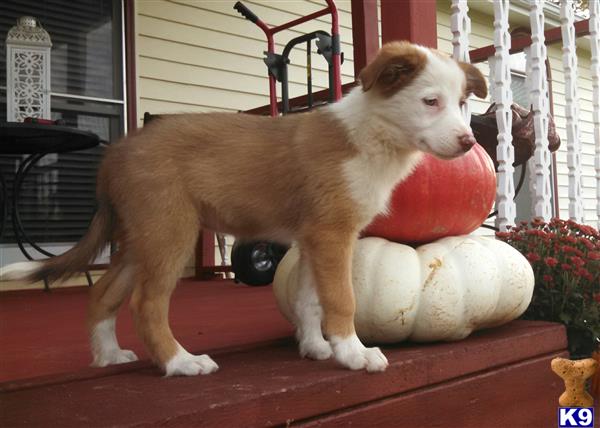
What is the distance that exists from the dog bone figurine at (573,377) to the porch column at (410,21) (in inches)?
62.4

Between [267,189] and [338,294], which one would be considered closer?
[338,294]

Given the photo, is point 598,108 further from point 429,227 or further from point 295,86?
point 295,86

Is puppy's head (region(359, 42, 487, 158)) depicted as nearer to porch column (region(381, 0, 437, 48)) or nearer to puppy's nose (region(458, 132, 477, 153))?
puppy's nose (region(458, 132, 477, 153))

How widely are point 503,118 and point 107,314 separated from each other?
271 centimetres

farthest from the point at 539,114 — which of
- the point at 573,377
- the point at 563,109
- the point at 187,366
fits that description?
the point at 563,109

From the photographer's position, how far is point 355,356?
196 centimetres

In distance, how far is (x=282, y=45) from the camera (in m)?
7.50

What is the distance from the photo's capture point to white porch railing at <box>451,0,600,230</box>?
372cm

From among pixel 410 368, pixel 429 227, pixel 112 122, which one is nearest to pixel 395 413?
pixel 410 368

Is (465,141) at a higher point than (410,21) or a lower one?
lower

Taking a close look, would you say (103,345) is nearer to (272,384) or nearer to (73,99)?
(272,384)

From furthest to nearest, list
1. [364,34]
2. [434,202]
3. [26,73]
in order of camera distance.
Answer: [26,73]
[364,34]
[434,202]

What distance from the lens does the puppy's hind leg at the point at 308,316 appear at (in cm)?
221
